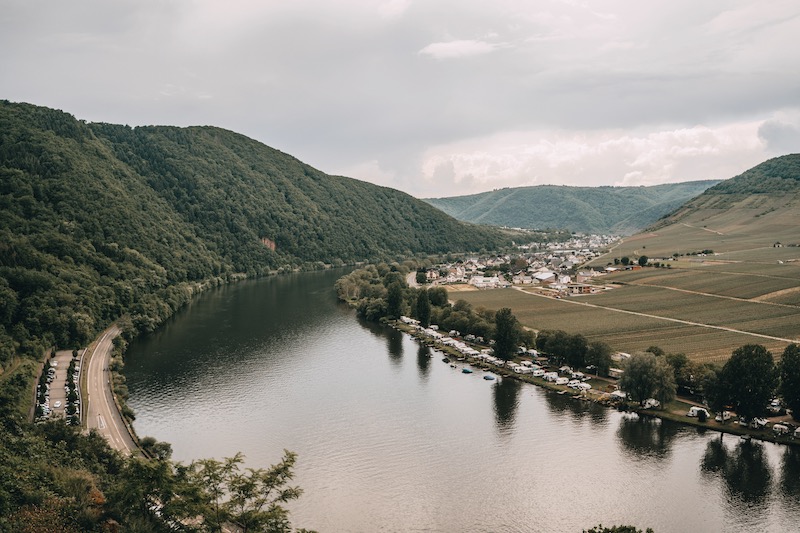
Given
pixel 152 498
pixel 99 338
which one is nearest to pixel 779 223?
pixel 99 338

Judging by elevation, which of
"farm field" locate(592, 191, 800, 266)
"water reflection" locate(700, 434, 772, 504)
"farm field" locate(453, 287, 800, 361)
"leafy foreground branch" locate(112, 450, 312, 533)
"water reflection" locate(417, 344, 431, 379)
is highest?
"farm field" locate(592, 191, 800, 266)

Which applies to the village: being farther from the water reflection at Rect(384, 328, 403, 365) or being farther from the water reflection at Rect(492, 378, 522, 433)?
the water reflection at Rect(492, 378, 522, 433)

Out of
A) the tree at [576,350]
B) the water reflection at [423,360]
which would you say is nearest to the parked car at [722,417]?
the tree at [576,350]

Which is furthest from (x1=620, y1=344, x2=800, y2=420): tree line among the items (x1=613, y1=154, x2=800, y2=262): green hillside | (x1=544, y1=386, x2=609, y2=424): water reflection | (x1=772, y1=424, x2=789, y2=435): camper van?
(x1=613, y1=154, x2=800, y2=262): green hillside

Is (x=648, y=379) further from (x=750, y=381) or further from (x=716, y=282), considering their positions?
(x=716, y=282)

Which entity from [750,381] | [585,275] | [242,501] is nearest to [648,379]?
[750,381]

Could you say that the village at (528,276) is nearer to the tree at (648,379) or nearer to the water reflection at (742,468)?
the tree at (648,379)
